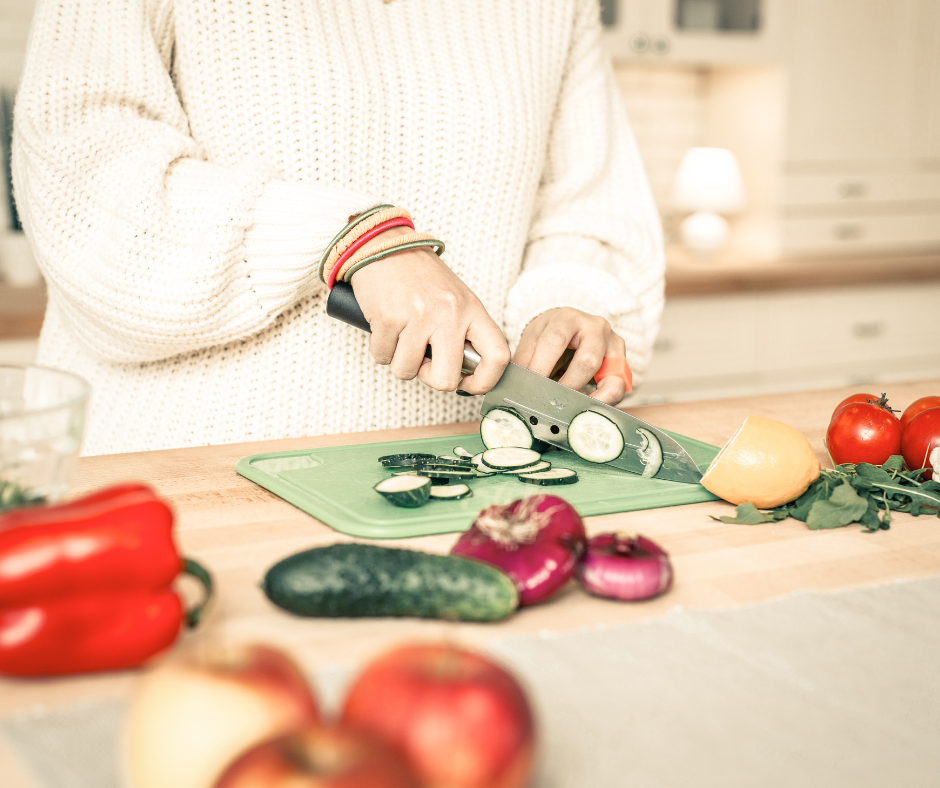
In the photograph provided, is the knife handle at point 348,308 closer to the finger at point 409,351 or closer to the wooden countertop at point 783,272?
the finger at point 409,351

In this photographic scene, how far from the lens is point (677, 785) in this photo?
500 mm

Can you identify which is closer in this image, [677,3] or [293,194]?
[293,194]

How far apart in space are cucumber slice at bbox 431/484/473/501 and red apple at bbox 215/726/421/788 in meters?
0.59

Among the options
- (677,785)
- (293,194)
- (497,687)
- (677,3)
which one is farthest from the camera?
(677,3)

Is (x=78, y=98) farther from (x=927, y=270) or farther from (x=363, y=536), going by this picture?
(x=927, y=270)

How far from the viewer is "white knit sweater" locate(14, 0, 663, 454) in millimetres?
1160

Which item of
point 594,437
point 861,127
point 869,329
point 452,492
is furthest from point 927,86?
point 452,492

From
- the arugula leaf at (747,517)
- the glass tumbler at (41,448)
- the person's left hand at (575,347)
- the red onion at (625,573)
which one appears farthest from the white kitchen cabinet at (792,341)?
the glass tumbler at (41,448)

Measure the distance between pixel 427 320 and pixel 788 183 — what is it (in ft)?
9.23

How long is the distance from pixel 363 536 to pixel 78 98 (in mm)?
703

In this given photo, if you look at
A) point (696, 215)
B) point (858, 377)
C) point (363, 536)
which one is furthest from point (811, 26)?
point (363, 536)

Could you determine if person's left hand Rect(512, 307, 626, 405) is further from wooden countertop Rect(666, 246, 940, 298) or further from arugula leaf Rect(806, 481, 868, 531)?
wooden countertop Rect(666, 246, 940, 298)

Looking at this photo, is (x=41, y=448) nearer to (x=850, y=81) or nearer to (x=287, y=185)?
(x=287, y=185)

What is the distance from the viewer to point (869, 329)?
143 inches
